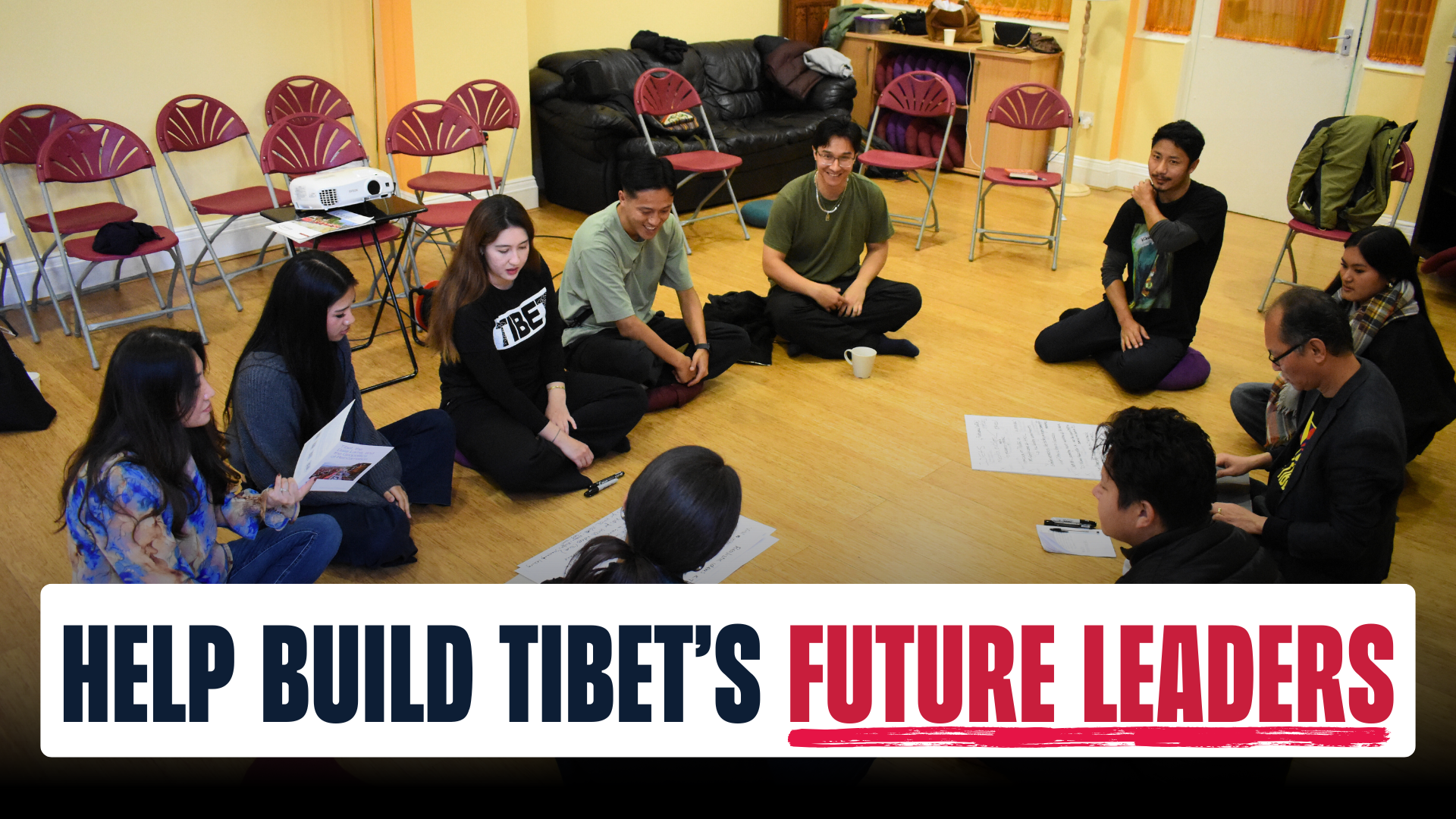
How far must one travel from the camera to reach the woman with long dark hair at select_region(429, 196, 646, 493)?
10.9 ft

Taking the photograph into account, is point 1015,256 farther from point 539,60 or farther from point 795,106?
point 539,60

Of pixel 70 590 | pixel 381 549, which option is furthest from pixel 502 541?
pixel 70 590

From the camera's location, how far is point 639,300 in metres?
4.09

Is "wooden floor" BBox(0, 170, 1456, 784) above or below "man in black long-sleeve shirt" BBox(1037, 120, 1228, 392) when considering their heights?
below

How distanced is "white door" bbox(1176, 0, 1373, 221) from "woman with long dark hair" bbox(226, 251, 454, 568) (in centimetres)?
542

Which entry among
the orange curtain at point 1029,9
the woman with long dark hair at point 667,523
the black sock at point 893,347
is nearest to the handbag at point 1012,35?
the orange curtain at point 1029,9

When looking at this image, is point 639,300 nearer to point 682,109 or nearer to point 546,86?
point 682,109

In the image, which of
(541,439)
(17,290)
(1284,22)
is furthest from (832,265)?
(1284,22)

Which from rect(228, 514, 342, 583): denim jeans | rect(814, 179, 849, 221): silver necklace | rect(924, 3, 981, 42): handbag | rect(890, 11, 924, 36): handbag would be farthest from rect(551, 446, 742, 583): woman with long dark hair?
rect(890, 11, 924, 36): handbag

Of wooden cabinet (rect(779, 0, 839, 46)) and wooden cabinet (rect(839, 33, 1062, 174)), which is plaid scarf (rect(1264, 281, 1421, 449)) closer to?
wooden cabinet (rect(839, 33, 1062, 174))

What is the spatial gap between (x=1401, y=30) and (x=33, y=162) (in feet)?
22.1

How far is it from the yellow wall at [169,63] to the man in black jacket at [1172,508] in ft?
15.7

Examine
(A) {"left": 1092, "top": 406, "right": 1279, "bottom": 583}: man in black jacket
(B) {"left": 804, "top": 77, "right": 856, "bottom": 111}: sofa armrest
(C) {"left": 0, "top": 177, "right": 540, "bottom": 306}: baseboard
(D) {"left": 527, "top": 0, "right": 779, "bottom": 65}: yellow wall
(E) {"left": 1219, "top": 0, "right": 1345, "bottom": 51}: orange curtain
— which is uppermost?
(E) {"left": 1219, "top": 0, "right": 1345, "bottom": 51}: orange curtain

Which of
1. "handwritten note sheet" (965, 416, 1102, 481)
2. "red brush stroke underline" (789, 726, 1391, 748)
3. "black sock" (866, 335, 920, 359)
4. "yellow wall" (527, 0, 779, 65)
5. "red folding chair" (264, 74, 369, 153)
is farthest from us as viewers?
"yellow wall" (527, 0, 779, 65)
